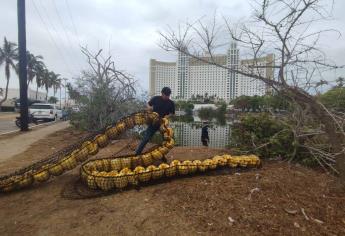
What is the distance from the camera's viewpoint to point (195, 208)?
4.98 m

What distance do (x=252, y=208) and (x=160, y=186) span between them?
1.54 m

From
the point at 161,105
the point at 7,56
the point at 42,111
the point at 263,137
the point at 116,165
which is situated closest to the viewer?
the point at 116,165

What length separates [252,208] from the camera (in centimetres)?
495

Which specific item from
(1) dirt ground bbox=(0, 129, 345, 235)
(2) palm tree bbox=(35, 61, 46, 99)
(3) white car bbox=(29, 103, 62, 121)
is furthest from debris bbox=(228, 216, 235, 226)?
(2) palm tree bbox=(35, 61, 46, 99)

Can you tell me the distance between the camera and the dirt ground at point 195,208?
461 centimetres

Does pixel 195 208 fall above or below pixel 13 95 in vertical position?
below

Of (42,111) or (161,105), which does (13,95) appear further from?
(161,105)

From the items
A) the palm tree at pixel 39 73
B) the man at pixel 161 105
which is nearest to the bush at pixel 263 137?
the man at pixel 161 105

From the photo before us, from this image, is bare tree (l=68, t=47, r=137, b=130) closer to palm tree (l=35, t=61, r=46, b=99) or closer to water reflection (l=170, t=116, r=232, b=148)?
water reflection (l=170, t=116, r=232, b=148)

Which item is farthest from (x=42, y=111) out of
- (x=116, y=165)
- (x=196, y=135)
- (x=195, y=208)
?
(x=195, y=208)

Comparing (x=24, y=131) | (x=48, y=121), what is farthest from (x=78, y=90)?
(x=48, y=121)

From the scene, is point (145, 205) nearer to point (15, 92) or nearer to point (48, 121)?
point (48, 121)

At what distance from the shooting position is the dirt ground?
4.61 meters

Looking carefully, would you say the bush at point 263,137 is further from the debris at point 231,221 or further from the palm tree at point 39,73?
the palm tree at point 39,73
